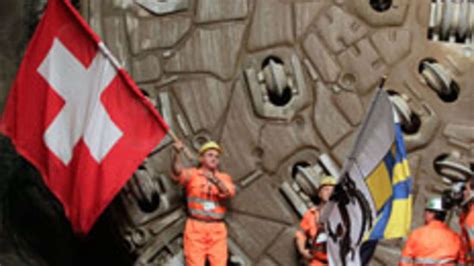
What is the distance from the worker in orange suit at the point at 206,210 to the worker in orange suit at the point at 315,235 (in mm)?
541

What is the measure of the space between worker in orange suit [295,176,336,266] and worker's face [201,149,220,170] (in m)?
0.74

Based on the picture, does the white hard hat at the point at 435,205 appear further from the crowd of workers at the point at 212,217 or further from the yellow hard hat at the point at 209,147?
the yellow hard hat at the point at 209,147

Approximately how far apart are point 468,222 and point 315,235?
3.80ft

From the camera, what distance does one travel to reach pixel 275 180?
381 inches

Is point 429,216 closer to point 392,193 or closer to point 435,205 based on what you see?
point 435,205

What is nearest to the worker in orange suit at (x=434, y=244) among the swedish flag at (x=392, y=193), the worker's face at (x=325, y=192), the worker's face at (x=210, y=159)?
the swedish flag at (x=392, y=193)

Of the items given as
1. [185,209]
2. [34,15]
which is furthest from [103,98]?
[34,15]

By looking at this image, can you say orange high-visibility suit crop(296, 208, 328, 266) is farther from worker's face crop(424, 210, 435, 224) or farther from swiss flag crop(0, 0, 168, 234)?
swiss flag crop(0, 0, 168, 234)

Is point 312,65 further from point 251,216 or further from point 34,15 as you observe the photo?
point 34,15

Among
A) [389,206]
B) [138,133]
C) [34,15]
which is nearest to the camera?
[389,206]

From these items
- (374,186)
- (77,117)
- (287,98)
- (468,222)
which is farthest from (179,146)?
(468,222)

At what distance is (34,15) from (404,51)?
10.3 feet

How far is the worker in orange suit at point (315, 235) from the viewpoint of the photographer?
9.30 m

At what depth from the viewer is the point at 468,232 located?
8.70 metres
